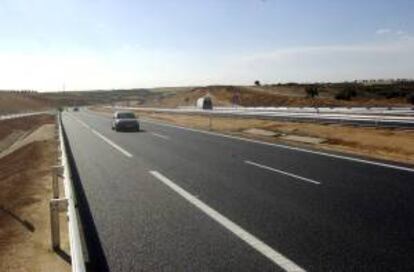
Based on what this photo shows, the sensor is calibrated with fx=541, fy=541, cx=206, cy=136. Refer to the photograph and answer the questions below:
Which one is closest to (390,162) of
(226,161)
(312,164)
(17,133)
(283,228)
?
(312,164)

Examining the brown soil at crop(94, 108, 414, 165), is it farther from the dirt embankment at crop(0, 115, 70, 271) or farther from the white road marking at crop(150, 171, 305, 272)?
the dirt embankment at crop(0, 115, 70, 271)

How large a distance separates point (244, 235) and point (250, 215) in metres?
1.31

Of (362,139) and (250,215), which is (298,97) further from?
(250,215)

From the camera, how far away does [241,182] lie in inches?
498

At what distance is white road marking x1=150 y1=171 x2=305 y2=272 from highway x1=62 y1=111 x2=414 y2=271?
2 cm

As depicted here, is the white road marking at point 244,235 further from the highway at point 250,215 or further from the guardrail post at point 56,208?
the guardrail post at point 56,208

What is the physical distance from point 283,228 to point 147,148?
15146 millimetres

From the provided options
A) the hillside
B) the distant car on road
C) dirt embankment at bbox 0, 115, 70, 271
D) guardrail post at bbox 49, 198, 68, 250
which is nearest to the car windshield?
the distant car on road

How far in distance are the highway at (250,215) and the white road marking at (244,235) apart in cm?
2

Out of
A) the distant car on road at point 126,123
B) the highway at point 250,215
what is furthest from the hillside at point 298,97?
the highway at point 250,215

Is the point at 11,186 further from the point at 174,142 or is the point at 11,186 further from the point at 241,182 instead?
the point at 174,142

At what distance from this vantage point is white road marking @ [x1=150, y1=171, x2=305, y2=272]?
6.29 meters

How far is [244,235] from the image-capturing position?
25.3 ft

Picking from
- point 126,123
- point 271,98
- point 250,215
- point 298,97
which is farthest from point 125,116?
point 271,98
